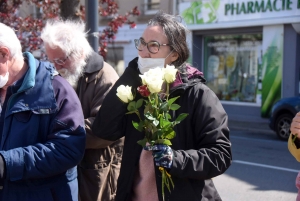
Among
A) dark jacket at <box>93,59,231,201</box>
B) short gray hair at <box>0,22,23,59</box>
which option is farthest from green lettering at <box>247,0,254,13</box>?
short gray hair at <box>0,22,23,59</box>

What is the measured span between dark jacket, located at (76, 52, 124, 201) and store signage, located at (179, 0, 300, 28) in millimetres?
13612

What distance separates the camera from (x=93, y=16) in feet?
16.5

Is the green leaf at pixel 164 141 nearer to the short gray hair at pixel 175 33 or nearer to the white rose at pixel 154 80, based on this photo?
the white rose at pixel 154 80

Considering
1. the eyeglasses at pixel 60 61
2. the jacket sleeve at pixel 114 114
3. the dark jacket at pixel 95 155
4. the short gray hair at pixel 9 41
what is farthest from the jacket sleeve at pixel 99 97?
the short gray hair at pixel 9 41

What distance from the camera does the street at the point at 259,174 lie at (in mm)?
6852

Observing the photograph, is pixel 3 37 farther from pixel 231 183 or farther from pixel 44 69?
pixel 231 183

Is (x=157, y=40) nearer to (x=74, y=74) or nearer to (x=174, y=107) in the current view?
(x=174, y=107)

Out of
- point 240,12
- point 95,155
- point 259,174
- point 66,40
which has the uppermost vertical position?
point 240,12

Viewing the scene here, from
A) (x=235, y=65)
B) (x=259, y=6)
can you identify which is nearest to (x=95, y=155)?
(x=259, y=6)

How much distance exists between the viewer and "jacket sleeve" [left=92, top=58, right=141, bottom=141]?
8.82ft

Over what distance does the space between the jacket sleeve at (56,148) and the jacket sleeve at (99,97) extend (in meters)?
0.49

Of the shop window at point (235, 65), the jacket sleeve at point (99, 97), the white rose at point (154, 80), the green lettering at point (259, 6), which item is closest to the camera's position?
the white rose at point (154, 80)

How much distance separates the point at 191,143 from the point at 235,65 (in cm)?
1634

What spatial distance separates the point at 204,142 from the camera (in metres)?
2.48
